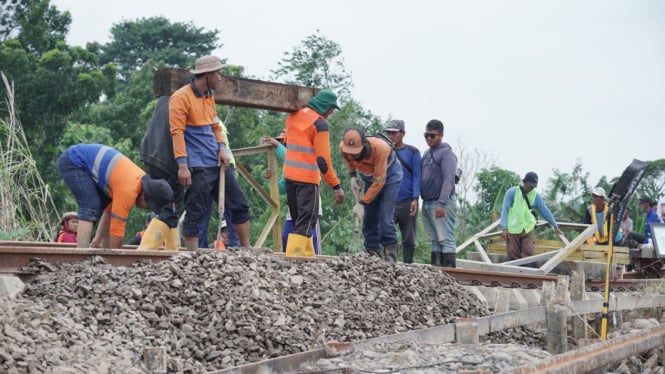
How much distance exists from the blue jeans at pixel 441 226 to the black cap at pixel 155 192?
4.07m

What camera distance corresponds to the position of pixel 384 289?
28.8 ft

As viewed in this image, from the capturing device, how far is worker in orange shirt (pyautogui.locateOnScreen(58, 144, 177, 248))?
827 cm

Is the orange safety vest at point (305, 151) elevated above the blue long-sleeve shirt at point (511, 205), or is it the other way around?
the orange safety vest at point (305, 151)

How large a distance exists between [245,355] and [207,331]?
0.32 m

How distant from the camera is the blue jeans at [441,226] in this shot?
11344 millimetres

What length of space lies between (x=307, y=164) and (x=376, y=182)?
937 mm

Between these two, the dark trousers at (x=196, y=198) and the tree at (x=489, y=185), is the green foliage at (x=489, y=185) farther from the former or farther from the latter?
the dark trousers at (x=196, y=198)

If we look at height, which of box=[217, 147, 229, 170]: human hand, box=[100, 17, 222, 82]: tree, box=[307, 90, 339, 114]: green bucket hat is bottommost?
box=[217, 147, 229, 170]: human hand

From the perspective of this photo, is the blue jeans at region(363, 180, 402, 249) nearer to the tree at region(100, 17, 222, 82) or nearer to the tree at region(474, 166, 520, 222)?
the tree at region(474, 166, 520, 222)

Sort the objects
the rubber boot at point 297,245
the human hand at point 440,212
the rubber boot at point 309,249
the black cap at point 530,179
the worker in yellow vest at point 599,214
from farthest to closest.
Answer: the worker in yellow vest at point 599,214, the black cap at point 530,179, the human hand at point 440,212, the rubber boot at point 309,249, the rubber boot at point 297,245

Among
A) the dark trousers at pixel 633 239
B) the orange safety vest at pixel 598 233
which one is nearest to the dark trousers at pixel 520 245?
the orange safety vest at pixel 598 233

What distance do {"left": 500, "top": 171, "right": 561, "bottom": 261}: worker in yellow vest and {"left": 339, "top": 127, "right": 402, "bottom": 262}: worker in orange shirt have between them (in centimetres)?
338

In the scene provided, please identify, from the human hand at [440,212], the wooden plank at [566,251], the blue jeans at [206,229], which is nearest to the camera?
the blue jeans at [206,229]

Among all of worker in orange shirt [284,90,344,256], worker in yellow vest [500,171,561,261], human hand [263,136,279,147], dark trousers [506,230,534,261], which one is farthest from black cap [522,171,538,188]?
worker in orange shirt [284,90,344,256]
